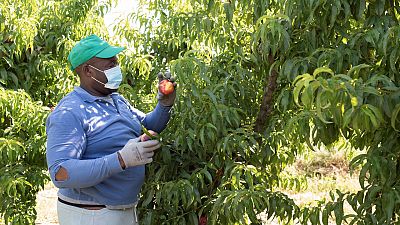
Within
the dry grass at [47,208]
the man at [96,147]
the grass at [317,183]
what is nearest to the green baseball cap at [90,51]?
the man at [96,147]

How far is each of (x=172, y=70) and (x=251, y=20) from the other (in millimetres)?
489

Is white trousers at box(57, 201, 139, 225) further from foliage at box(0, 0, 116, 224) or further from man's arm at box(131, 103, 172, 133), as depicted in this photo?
foliage at box(0, 0, 116, 224)

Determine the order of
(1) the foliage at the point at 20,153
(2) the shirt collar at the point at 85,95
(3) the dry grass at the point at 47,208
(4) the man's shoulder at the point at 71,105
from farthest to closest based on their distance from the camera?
(3) the dry grass at the point at 47,208 → (1) the foliage at the point at 20,153 → (2) the shirt collar at the point at 85,95 → (4) the man's shoulder at the point at 71,105

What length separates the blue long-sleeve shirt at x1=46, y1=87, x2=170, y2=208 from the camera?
3078 millimetres

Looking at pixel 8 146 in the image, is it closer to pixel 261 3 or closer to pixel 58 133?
pixel 58 133

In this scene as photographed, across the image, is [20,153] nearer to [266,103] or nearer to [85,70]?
[85,70]

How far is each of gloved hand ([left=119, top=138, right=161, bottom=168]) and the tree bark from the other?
766 millimetres

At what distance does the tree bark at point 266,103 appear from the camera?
11.9ft

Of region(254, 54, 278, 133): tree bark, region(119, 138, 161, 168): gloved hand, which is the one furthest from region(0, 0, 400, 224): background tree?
region(119, 138, 161, 168): gloved hand

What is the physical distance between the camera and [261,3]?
129 inches

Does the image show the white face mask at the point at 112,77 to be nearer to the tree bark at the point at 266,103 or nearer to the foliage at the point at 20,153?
the tree bark at the point at 266,103

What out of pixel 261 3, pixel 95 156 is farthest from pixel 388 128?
pixel 95 156

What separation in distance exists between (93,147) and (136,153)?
0.26 metres

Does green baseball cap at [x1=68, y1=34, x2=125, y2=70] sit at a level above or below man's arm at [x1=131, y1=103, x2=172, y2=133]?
above
